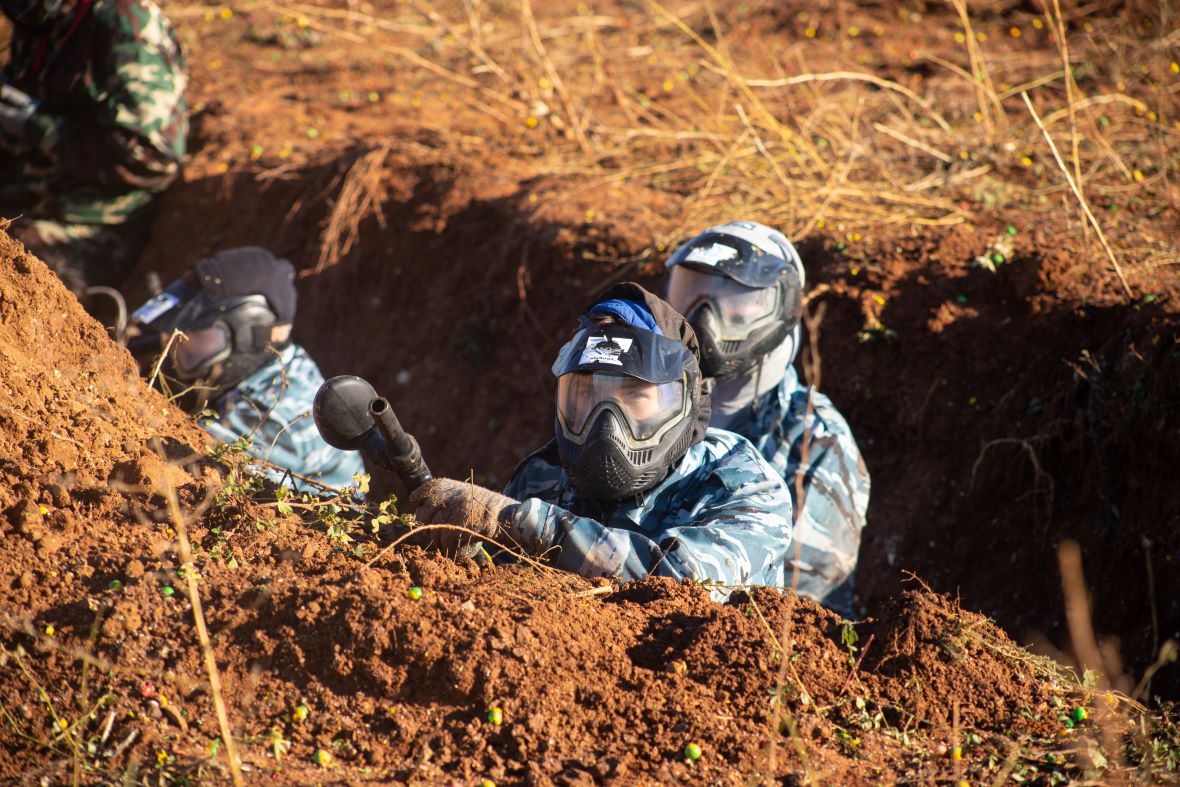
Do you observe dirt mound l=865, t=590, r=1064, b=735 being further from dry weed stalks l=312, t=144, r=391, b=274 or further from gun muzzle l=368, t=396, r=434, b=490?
dry weed stalks l=312, t=144, r=391, b=274

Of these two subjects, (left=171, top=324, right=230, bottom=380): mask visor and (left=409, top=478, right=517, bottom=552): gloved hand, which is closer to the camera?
(left=409, top=478, right=517, bottom=552): gloved hand

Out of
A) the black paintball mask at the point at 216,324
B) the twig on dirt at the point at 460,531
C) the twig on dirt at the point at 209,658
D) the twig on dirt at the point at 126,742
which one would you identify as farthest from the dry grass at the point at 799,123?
the twig on dirt at the point at 126,742

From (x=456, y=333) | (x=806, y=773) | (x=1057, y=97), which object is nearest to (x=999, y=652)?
(x=806, y=773)

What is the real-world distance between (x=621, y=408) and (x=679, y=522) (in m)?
0.49

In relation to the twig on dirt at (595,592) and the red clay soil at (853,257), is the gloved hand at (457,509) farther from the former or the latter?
the red clay soil at (853,257)

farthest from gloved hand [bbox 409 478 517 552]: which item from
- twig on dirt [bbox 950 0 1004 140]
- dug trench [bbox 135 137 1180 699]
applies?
twig on dirt [bbox 950 0 1004 140]

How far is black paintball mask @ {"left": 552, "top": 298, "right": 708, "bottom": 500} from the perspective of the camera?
355 cm

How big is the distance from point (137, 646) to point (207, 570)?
303 millimetres

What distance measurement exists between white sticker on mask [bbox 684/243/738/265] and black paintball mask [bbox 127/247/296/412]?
6.92 ft

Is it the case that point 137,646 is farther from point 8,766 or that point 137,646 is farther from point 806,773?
point 806,773

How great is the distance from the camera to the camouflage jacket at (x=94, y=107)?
7379mm

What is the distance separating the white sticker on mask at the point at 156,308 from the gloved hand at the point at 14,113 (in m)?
3.28

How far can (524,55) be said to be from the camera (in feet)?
31.6

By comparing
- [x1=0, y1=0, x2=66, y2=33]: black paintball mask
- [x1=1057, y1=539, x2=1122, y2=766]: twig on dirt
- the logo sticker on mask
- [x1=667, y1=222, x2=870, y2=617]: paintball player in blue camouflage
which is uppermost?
[x1=0, y1=0, x2=66, y2=33]: black paintball mask
